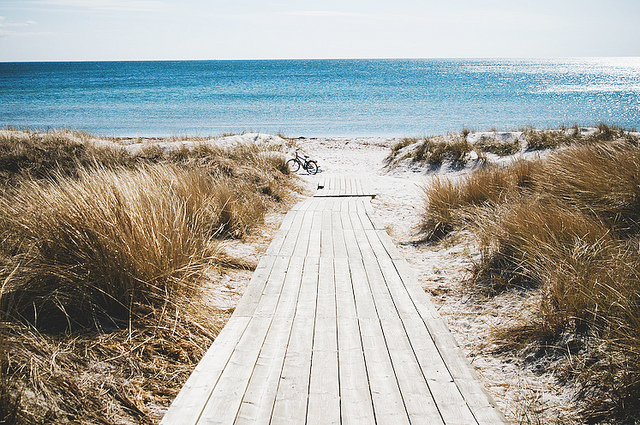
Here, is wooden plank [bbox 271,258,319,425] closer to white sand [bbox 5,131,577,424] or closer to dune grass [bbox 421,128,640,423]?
white sand [bbox 5,131,577,424]

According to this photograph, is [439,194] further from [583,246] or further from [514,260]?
[583,246]

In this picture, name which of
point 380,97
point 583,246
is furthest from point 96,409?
point 380,97

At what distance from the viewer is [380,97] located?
3869 cm

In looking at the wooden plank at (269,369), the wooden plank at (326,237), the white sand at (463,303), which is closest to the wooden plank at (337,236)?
the wooden plank at (326,237)

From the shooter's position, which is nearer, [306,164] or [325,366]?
[325,366]

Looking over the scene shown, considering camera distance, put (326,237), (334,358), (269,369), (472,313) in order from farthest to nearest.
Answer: (326,237)
(472,313)
(334,358)
(269,369)

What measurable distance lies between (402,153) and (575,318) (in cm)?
1167

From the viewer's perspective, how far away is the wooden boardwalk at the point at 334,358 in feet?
7.18

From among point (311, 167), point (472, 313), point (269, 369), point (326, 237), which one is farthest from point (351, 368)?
point (311, 167)

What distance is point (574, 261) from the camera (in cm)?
333

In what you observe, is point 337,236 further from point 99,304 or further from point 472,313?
point 99,304

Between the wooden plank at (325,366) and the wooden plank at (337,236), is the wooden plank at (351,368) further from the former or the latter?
the wooden plank at (337,236)

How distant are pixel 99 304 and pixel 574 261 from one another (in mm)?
3516

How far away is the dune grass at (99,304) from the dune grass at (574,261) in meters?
2.34
